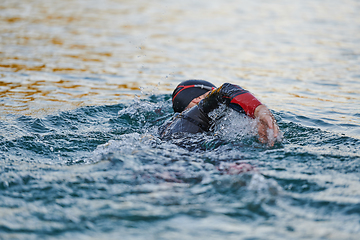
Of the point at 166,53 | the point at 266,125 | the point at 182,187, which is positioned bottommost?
the point at 182,187

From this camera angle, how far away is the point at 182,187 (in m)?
3.25

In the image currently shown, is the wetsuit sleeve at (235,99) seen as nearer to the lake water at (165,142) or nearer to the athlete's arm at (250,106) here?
the athlete's arm at (250,106)

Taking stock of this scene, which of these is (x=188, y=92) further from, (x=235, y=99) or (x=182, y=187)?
(x=182, y=187)

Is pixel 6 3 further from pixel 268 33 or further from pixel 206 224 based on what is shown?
pixel 206 224

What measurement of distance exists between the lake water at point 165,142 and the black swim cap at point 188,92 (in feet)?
1.73

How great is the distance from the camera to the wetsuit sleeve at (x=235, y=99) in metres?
4.07

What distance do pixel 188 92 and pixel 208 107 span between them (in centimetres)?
63

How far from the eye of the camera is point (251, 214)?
112 inches

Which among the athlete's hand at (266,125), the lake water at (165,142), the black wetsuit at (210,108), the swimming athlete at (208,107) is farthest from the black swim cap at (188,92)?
the athlete's hand at (266,125)

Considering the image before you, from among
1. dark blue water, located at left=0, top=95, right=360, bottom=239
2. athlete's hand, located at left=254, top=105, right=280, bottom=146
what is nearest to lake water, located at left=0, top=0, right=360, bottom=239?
dark blue water, located at left=0, top=95, right=360, bottom=239

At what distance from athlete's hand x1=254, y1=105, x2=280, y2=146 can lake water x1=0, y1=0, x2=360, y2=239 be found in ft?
0.54

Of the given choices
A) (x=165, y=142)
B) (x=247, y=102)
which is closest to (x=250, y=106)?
(x=247, y=102)

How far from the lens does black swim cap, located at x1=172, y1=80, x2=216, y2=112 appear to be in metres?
5.05

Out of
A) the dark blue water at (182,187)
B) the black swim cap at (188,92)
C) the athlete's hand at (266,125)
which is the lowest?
the dark blue water at (182,187)
